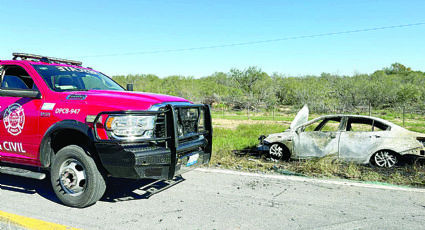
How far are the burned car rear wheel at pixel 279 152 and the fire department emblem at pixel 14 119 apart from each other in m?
5.49

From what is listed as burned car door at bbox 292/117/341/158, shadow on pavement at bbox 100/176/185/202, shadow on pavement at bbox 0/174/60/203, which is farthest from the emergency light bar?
burned car door at bbox 292/117/341/158

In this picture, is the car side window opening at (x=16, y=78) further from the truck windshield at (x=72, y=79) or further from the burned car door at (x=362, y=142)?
the burned car door at (x=362, y=142)

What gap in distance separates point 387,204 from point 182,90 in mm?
54423

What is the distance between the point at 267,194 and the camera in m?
5.09

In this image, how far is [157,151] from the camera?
4.17 m

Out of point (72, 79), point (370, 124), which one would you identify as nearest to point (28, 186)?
point (72, 79)

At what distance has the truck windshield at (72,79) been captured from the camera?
5008 millimetres

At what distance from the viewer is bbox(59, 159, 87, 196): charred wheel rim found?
4398 mm

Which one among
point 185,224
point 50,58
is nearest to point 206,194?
point 185,224

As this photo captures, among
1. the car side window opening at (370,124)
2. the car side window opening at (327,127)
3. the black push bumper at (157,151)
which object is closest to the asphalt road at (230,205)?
the black push bumper at (157,151)

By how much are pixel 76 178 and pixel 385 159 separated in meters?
6.28

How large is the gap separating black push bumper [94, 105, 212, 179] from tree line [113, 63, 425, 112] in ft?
82.3

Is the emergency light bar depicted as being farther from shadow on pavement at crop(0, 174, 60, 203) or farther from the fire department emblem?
shadow on pavement at crop(0, 174, 60, 203)

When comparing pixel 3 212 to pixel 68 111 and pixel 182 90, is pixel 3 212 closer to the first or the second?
pixel 68 111
